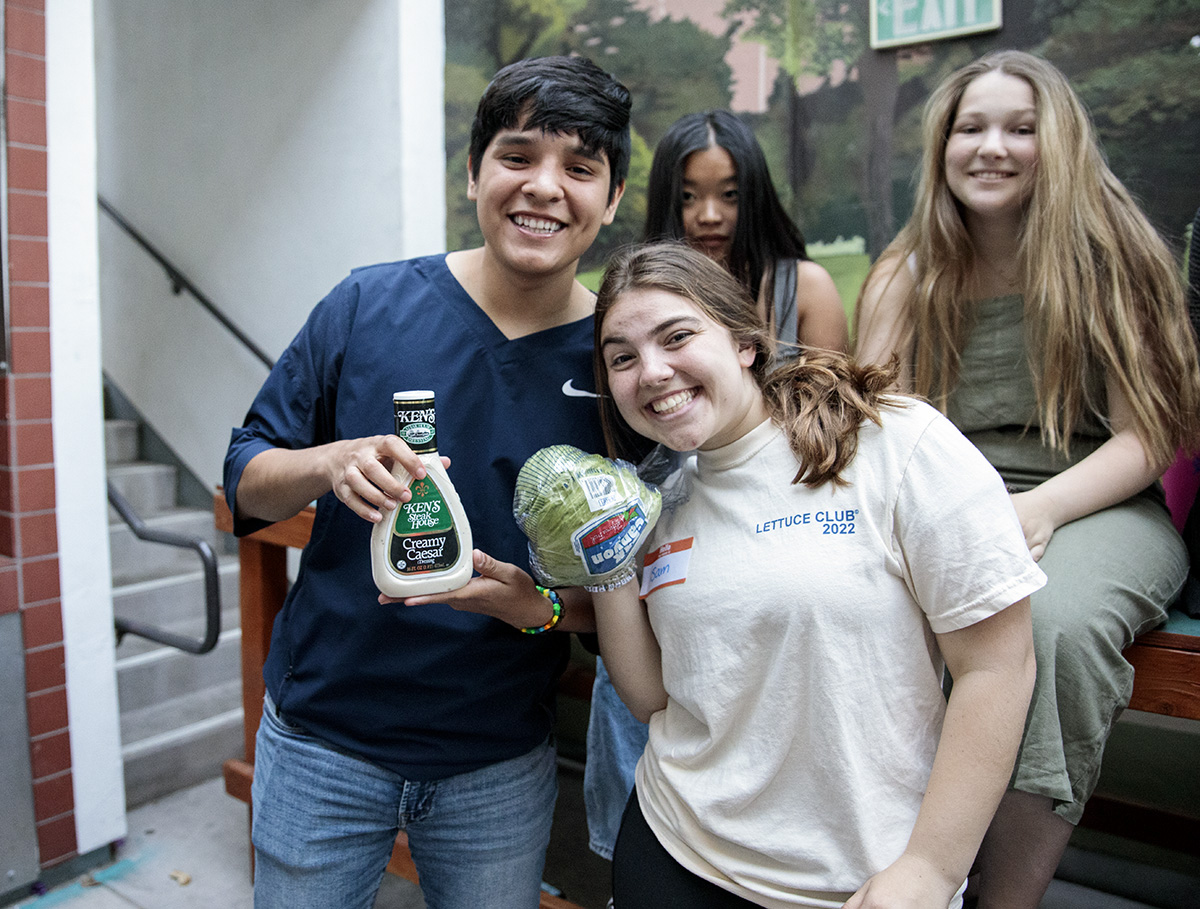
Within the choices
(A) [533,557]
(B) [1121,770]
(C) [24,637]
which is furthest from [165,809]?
(B) [1121,770]

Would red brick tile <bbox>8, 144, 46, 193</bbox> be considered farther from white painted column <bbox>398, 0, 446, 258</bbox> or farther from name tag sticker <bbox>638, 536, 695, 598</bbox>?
name tag sticker <bbox>638, 536, 695, 598</bbox>

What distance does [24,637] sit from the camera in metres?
2.24

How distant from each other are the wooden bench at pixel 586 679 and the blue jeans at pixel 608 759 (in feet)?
0.83

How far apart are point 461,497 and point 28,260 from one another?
1.71 metres

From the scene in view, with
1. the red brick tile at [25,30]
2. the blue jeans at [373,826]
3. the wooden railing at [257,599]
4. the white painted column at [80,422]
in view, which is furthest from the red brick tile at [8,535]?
the blue jeans at [373,826]

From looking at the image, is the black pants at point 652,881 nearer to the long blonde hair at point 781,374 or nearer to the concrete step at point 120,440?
the long blonde hair at point 781,374

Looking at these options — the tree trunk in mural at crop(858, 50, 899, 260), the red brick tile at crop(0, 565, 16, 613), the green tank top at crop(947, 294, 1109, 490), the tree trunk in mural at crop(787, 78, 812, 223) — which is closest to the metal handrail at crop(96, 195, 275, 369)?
the red brick tile at crop(0, 565, 16, 613)

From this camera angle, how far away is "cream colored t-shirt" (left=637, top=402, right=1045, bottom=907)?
3.23 feet

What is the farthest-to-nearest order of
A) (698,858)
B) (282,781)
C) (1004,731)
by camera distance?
(282,781), (698,858), (1004,731)

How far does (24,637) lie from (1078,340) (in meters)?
2.55

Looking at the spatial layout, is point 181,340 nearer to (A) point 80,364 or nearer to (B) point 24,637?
(A) point 80,364

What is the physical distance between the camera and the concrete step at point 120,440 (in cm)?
439

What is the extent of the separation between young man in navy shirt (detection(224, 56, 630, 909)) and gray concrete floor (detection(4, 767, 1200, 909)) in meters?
1.13

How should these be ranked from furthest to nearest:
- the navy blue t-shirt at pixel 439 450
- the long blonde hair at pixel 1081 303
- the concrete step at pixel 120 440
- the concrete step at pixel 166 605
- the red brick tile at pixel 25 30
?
the concrete step at pixel 120 440, the concrete step at pixel 166 605, the red brick tile at pixel 25 30, the long blonde hair at pixel 1081 303, the navy blue t-shirt at pixel 439 450
